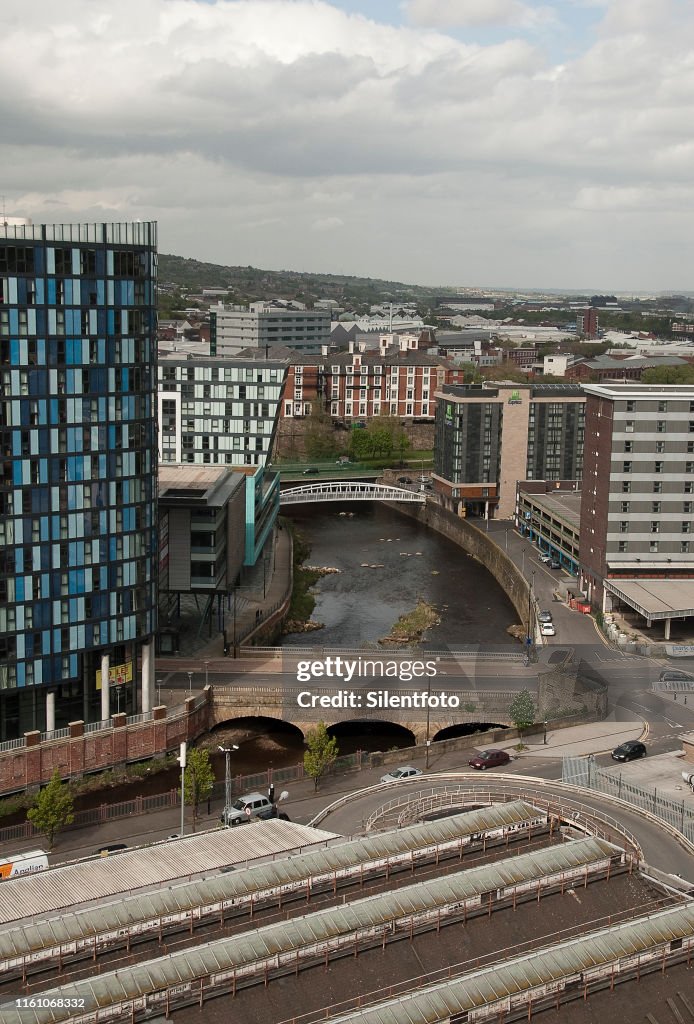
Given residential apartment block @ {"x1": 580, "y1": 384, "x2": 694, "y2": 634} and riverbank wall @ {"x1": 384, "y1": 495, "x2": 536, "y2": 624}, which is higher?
residential apartment block @ {"x1": 580, "y1": 384, "x2": 694, "y2": 634}

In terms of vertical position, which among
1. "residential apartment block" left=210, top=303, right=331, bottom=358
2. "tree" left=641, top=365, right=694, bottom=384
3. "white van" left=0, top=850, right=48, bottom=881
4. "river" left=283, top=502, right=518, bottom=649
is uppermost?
"residential apartment block" left=210, top=303, right=331, bottom=358

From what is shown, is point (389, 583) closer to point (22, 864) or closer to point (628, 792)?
point (628, 792)

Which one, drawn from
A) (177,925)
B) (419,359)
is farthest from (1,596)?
(419,359)

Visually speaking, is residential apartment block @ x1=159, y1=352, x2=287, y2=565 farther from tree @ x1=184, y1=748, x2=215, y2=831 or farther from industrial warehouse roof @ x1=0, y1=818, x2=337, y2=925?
industrial warehouse roof @ x1=0, y1=818, x2=337, y2=925

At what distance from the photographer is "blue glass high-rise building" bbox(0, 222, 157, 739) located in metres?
47.8

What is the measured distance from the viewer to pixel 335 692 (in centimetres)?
5559

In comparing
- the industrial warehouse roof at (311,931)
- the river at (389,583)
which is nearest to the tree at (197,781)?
the industrial warehouse roof at (311,931)

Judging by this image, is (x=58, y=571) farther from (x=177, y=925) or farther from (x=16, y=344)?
(x=177, y=925)

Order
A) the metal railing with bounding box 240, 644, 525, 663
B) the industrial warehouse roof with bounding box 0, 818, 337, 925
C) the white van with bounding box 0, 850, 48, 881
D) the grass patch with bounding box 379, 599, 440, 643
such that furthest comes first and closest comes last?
the grass patch with bounding box 379, 599, 440, 643, the metal railing with bounding box 240, 644, 525, 663, the white van with bounding box 0, 850, 48, 881, the industrial warehouse roof with bounding box 0, 818, 337, 925

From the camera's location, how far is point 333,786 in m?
47.2

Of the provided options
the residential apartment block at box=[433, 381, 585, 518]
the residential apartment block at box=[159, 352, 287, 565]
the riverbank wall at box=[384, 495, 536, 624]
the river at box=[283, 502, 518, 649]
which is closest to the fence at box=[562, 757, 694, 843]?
the river at box=[283, 502, 518, 649]

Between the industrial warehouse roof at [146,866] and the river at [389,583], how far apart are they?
29069 mm

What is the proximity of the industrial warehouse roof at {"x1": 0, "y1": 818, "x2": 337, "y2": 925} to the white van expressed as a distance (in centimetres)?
594

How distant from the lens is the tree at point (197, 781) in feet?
147
